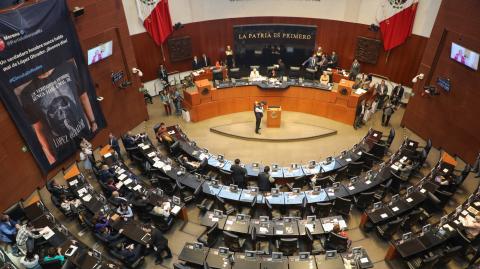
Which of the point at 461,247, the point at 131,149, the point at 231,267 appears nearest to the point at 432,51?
the point at 461,247

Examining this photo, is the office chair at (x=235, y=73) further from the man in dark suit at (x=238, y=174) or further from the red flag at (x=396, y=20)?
the red flag at (x=396, y=20)

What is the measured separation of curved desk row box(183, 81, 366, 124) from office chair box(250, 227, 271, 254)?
8108 millimetres

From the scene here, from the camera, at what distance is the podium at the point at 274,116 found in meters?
15.7

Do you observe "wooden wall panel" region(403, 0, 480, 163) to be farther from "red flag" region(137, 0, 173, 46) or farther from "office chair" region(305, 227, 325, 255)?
"red flag" region(137, 0, 173, 46)

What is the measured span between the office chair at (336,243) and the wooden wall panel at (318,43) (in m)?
11.3

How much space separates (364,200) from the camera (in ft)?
35.4

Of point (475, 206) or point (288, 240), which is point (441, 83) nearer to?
point (475, 206)

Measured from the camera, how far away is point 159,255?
9766 mm

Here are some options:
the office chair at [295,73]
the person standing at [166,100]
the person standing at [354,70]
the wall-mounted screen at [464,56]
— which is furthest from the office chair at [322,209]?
the person standing at [166,100]

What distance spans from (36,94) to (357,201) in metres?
11.3

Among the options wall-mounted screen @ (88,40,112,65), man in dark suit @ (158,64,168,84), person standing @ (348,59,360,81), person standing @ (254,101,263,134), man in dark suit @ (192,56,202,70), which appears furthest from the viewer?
man in dark suit @ (192,56,202,70)

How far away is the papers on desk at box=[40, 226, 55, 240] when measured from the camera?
9.85 m

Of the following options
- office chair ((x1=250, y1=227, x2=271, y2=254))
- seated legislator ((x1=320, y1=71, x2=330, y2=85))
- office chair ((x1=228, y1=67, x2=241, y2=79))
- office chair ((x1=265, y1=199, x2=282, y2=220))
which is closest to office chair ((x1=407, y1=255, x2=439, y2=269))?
office chair ((x1=265, y1=199, x2=282, y2=220))

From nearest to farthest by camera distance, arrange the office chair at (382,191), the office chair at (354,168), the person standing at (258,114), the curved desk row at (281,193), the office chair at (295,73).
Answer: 1. the curved desk row at (281,193)
2. the office chair at (382,191)
3. the office chair at (354,168)
4. the person standing at (258,114)
5. the office chair at (295,73)
